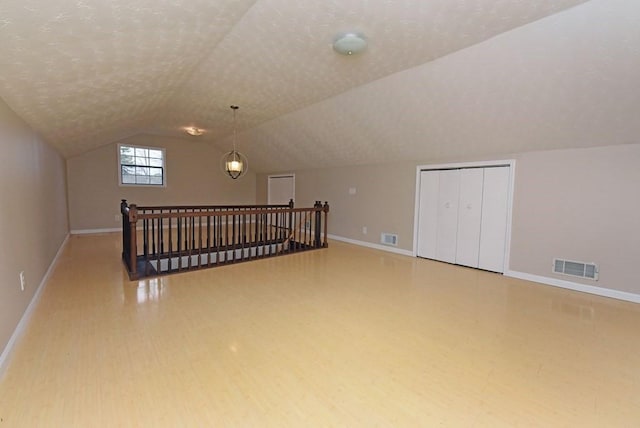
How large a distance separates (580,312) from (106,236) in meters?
8.56

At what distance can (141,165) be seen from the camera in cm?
772

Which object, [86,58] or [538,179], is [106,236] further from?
[538,179]

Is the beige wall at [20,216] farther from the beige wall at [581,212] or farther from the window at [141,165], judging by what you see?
the beige wall at [581,212]

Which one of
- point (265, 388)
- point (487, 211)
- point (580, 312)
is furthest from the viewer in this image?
point (487, 211)

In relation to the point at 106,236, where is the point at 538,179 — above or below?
above

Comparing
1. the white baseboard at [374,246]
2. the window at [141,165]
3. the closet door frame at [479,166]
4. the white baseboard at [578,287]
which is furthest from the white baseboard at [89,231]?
the white baseboard at [578,287]

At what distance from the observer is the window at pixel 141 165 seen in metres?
7.46

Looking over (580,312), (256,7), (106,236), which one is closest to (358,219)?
(580,312)

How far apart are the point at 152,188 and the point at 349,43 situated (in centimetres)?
715

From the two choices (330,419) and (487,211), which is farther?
(487,211)

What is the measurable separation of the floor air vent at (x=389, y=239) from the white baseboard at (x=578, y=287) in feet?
6.48

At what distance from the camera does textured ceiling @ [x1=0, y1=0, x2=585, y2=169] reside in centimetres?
174

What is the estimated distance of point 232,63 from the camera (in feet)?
10.8

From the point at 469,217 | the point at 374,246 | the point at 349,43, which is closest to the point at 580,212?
the point at 469,217
